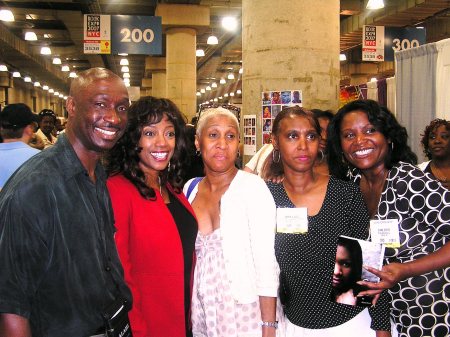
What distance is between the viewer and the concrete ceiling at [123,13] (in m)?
14.0

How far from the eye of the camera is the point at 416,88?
553cm

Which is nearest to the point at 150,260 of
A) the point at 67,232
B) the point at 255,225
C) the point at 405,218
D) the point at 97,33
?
the point at 255,225

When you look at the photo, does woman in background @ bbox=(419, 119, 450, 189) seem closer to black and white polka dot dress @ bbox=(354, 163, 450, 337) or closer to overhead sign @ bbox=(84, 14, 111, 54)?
black and white polka dot dress @ bbox=(354, 163, 450, 337)

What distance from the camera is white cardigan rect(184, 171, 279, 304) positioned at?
233 centimetres

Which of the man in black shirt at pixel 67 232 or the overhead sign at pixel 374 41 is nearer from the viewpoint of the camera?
the man in black shirt at pixel 67 232

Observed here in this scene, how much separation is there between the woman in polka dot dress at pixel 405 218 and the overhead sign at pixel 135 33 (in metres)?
10.4

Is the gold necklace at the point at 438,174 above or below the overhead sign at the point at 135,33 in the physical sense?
below

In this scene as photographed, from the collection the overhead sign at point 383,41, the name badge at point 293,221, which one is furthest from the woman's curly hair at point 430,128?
the overhead sign at point 383,41

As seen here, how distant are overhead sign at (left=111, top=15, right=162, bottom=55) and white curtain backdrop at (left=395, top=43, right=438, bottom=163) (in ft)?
25.5

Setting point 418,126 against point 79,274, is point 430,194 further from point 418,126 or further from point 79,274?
point 418,126

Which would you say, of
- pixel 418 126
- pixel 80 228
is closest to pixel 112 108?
pixel 80 228

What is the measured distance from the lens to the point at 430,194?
2262 millimetres

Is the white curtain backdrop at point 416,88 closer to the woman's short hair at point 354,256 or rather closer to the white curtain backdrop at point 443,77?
the white curtain backdrop at point 443,77

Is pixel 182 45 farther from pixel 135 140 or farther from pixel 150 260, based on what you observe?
pixel 150 260
